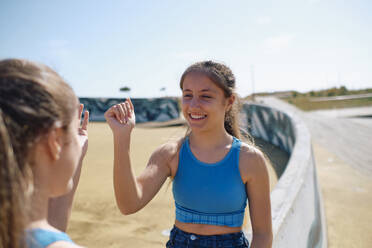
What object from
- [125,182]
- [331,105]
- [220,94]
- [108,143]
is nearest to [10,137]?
[125,182]

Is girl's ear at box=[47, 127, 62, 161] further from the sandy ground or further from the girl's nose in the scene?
the sandy ground

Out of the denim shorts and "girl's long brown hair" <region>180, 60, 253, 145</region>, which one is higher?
"girl's long brown hair" <region>180, 60, 253, 145</region>

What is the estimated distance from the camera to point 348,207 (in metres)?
4.38

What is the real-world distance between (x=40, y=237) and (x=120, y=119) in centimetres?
69

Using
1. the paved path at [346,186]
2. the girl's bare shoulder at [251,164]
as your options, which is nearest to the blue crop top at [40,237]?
the girl's bare shoulder at [251,164]

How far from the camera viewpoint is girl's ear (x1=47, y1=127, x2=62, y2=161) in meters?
0.84

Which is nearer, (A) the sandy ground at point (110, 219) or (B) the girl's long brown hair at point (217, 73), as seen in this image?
(B) the girl's long brown hair at point (217, 73)

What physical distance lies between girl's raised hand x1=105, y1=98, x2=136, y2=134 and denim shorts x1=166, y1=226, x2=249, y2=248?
0.62 m

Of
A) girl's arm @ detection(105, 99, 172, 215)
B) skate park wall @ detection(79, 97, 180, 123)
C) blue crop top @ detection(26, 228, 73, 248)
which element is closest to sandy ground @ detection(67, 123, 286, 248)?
girl's arm @ detection(105, 99, 172, 215)

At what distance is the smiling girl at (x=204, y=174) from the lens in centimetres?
142

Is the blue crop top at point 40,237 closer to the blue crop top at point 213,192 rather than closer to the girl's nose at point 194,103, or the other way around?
the blue crop top at point 213,192

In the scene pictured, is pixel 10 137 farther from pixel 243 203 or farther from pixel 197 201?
pixel 243 203

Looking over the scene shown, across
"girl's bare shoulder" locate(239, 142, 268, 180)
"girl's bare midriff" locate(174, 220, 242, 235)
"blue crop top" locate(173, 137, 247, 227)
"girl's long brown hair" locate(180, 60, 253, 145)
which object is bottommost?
"girl's bare midriff" locate(174, 220, 242, 235)

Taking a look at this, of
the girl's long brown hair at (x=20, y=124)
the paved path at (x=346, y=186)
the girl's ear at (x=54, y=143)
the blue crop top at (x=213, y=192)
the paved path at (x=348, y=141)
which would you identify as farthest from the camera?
the paved path at (x=348, y=141)
